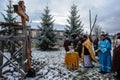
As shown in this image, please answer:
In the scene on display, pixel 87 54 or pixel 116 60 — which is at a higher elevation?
pixel 116 60

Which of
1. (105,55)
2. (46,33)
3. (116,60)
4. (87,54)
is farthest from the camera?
(46,33)

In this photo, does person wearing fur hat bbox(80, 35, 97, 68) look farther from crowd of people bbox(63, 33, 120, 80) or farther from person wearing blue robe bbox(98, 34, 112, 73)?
person wearing blue robe bbox(98, 34, 112, 73)

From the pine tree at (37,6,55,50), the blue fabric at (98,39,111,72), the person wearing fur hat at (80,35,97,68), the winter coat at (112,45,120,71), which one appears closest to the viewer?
the winter coat at (112,45,120,71)

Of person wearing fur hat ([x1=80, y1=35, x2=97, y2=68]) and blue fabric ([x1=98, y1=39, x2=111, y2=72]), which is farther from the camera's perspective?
person wearing fur hat ([x1=80, y1=35, x2=97, y2=68])

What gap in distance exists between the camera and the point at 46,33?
1172 inches

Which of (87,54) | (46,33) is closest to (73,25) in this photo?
(46,33)

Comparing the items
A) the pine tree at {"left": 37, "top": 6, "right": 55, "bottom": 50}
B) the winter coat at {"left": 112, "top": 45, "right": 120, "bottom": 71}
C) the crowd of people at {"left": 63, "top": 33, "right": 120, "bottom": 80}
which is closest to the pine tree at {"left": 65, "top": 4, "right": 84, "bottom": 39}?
the pine tree at {"left": 37, "top": 6, "right": 55, "bottom": 50}

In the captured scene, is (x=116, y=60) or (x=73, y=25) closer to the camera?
(x=116, y=60)

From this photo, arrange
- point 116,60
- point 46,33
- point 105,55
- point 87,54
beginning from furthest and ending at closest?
point 46,33, point 87,54, point 105,55, point 116,60

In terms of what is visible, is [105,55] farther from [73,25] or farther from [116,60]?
[73,25]

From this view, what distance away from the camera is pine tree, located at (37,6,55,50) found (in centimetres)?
2951

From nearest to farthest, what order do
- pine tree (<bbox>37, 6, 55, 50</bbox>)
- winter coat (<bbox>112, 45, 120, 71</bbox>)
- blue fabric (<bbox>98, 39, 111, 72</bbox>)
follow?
winter coat (<bbox>112, 45, 120, 71</bbox>)
blue fabric (<bbox>98, 39, 111, 72</bbox>)
pine tree (<bbox>37, 6, 55, 50</bbox>)

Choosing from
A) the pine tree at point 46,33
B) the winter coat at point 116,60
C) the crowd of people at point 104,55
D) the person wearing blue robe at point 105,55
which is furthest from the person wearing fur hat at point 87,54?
the pine tree at point 46,33

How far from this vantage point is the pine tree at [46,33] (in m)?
29.5
